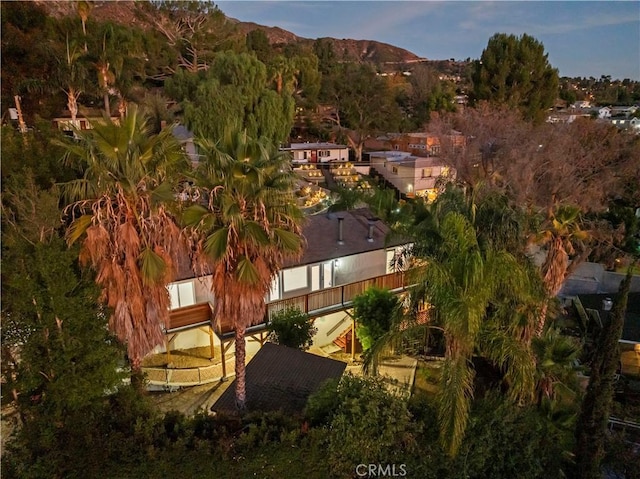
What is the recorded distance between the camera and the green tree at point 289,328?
13.8 m

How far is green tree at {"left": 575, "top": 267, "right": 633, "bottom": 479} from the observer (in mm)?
8000

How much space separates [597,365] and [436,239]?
13.2 feet

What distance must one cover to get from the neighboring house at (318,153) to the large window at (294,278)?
28698 mm

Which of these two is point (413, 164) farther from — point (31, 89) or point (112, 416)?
point (112, 416)

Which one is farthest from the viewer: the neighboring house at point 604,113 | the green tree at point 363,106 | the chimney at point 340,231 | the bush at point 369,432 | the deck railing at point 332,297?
the neighboring house at point 604,113

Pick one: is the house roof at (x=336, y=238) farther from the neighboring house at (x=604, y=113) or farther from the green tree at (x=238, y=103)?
the neighboring house at (x=604, y=113)

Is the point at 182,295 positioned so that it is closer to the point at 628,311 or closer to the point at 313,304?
the point at 313,304

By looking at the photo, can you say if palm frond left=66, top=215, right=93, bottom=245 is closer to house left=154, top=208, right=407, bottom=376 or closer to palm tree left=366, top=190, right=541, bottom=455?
house left=154, top=208, right=407, bottom=376

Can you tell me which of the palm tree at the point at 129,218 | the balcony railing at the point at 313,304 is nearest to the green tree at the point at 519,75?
the balcony railing at the point at 313,304

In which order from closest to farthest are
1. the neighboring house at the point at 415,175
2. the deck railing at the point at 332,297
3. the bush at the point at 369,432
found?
1. the bush at the point at 369,432
2. the deck railing at the point at 332,297
3. the neighboring house at the point at 415,175

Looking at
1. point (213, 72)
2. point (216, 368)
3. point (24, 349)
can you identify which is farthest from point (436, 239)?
point (213, 72)

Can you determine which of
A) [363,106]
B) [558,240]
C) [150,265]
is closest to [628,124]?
[363,106]

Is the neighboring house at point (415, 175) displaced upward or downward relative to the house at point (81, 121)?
downward

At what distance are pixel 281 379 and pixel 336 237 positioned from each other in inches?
271
